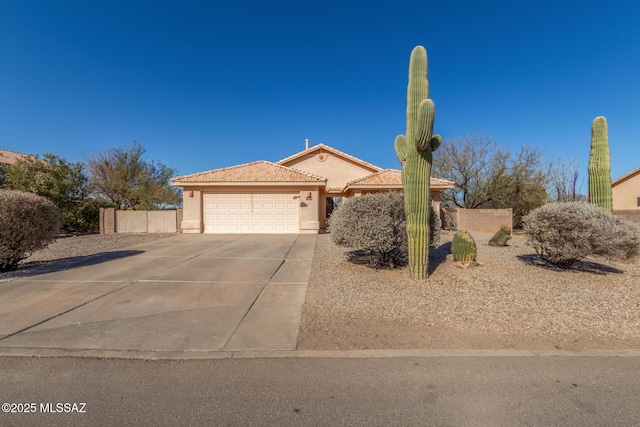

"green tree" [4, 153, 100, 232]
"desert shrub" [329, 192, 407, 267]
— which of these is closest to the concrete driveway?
"desert shrub" [329, 192, 407, 267]

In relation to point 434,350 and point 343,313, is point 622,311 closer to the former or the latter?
point 434,350

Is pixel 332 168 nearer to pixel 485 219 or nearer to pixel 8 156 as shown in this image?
pixel 485 219

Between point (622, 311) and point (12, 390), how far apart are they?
25.1 feet

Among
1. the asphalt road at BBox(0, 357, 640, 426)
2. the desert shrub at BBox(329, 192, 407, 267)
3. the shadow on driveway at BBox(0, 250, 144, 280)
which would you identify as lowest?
the asphalt road at BBox(0, 357, 640, 426)

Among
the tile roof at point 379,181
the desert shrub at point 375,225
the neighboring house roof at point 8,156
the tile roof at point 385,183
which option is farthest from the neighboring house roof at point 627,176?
the neighboring house roof at point 8,156

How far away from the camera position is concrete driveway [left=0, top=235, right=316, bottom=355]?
356 cm

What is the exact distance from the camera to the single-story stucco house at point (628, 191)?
23.7m

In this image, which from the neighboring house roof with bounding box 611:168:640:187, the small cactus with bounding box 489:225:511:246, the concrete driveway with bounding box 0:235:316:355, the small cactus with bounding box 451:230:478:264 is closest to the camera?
the concrete driveway with bounding box 0:235:316:355

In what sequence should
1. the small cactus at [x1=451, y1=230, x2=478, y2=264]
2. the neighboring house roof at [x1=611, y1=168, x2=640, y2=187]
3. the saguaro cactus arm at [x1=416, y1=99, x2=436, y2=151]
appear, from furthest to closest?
the neighboring house roof at [x1=611, y1=168, x2=640, y2=187]
the small cactus at [x1=451, y1=230, x2=478, y2=264]
the saguaro cactus arm at [x1=416, y1=99, x2=436, y2=151]

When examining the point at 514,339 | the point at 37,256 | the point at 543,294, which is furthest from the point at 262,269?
the point at 37,256

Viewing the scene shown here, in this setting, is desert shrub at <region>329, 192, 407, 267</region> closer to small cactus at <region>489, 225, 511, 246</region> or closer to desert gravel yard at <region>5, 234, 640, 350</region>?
desert gravel yard at <region>5, 234, 640, 350</region>

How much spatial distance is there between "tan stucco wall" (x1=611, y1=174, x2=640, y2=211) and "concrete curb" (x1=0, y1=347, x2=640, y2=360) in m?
29.6

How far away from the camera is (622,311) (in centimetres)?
454

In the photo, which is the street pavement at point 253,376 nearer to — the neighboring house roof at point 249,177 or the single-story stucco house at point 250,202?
the single-story stucco house at point 250,202
